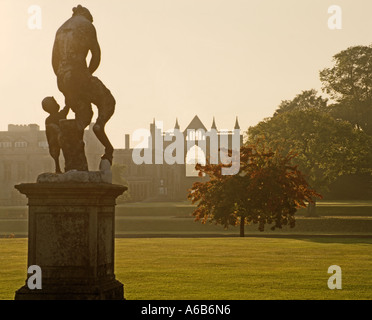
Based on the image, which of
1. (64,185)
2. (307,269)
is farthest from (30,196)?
(307,269)

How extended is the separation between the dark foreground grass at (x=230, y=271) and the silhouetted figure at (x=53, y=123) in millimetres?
3646

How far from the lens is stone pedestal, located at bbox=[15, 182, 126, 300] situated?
8.90 meters

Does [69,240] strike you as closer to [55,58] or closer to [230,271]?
[55,58]

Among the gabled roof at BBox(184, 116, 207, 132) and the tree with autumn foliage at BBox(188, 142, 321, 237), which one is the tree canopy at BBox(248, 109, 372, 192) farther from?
the gabled roof at BBox(184, 116, 207, 132)

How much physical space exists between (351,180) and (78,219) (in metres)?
74.6

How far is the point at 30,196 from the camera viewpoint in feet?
30.1

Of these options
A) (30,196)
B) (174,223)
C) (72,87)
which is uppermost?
(72,87)

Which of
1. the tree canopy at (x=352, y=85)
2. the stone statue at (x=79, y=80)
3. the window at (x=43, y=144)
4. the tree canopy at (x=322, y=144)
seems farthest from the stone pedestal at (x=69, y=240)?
the window at (x=43, y=144)

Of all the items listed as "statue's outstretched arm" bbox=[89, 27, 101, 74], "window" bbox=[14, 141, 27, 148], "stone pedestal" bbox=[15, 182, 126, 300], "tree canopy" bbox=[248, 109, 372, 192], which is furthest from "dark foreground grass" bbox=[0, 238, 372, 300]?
"window" bbox=[14, 141, 27, 148]

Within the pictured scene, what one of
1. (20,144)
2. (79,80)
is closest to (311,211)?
(79,80)

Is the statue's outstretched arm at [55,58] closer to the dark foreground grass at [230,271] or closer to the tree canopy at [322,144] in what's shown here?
the dark foreground grass at [230,271]

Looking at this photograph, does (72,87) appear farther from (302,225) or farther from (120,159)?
(120,159)

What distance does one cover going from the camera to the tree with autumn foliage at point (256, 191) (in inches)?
1350

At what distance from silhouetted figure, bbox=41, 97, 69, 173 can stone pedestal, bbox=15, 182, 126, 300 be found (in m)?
1.08
